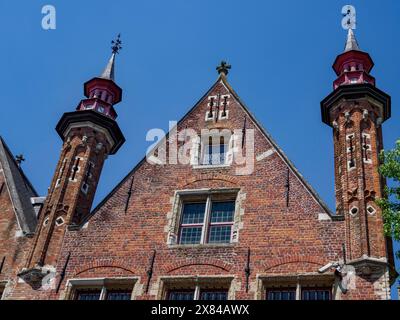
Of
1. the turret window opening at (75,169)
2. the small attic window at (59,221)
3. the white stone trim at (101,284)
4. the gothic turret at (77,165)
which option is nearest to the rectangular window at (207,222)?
the white stone trim at (101,284)

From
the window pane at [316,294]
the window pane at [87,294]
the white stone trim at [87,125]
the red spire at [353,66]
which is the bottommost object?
the window pane at [87,294]

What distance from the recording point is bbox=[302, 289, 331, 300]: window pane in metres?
13.8

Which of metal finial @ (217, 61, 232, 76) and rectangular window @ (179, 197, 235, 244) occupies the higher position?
metal finial @ (217, 61, 232, 76)

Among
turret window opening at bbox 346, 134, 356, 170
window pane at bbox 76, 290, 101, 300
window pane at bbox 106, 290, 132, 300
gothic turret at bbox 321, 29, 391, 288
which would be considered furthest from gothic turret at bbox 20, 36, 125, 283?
turret window opening at bbox 346, 134, 356, 170

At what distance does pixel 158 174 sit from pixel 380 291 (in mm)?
7075

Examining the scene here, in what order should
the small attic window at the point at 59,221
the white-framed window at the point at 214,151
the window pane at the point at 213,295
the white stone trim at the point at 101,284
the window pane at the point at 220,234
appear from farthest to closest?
the white-framed window at the point at 214,151 → the small attic window at the point at 59,221 → the window pane at the point at 220,234 → the white stone trim at the point at 101,284 → the window pane at the point at 213,295

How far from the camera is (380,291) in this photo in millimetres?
13227

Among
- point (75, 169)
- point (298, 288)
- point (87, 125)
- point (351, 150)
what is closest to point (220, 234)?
point (298, 288)

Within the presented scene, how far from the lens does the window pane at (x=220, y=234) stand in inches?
615

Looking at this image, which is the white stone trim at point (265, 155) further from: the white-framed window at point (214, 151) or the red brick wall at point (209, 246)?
the white-framed window at point (214, 151)

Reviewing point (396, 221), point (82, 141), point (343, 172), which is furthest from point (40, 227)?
point (396, 221)

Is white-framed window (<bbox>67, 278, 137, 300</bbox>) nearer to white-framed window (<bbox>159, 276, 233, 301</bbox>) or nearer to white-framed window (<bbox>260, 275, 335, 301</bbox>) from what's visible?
white-framed window (<bbox>159, 276, 233, 301</bbox>)

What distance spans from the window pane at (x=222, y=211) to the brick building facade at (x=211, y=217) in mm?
39
